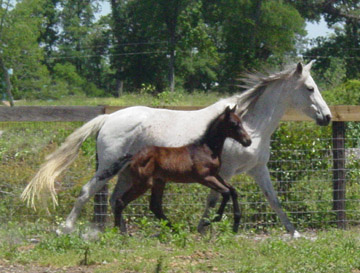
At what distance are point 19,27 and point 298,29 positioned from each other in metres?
20.5

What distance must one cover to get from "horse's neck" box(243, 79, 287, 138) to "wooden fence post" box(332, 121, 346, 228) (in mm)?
1409

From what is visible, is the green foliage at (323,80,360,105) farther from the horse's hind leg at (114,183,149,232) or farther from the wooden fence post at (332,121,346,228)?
the horse's hind leg at (114,183,149,232)

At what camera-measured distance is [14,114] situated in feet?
29.3

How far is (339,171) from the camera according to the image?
31.0ft

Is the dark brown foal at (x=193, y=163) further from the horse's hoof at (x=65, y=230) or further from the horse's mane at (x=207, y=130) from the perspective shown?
the horse's hoof at (x=65, y=230)

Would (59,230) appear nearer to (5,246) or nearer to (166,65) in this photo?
(5,246)

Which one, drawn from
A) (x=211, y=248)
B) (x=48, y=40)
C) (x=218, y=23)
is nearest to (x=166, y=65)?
(x=218, y=23)

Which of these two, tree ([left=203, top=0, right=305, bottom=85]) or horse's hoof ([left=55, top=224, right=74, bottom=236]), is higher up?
tree ([left=203, top=0, right=305, bottom=85])

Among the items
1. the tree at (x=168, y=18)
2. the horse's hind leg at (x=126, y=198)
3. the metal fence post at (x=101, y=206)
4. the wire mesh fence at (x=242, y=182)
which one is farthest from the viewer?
the tree at (x=168, y=18)

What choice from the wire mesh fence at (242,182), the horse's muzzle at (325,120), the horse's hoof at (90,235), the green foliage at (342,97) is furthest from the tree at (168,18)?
the horse's hoof at (90,235)

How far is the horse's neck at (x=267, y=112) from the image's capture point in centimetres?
829

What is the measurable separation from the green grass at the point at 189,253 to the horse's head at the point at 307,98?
63.9 inches

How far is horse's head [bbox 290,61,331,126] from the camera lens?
819 cm

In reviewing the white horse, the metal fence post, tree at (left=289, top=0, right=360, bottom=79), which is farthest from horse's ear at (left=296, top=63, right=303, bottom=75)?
tree at (left=289, top=0, right=360, bottom=79)
